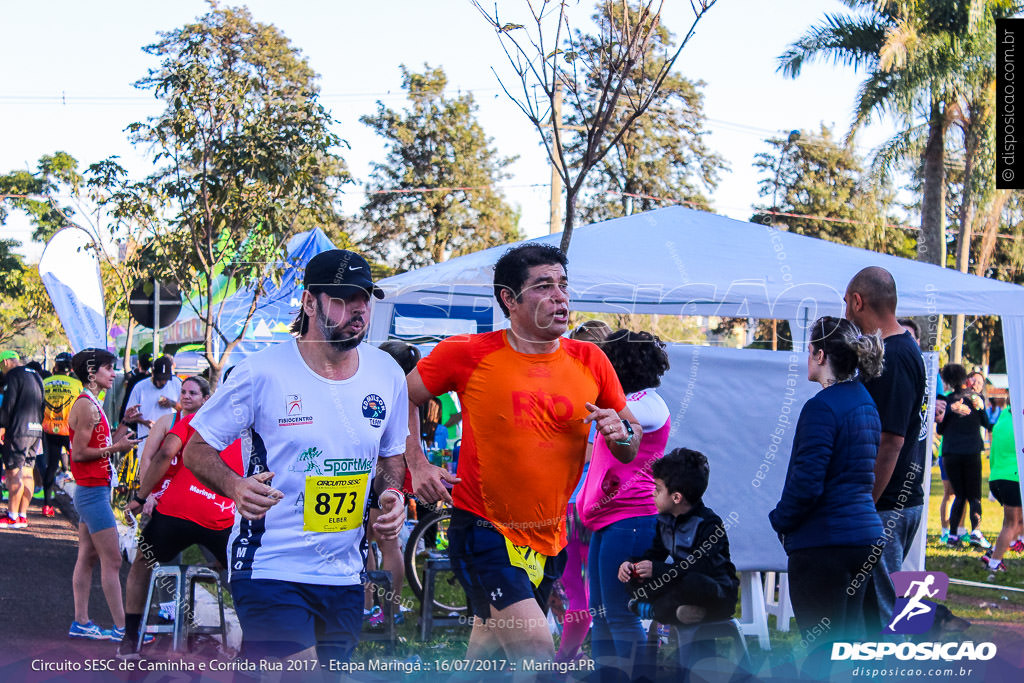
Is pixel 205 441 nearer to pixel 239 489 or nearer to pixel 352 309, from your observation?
pixel 239 489

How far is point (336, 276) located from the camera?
3.52m

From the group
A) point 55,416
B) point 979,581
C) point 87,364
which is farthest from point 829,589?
point 55,416

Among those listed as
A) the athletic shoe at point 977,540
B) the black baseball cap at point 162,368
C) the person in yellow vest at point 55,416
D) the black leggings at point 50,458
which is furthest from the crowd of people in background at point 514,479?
the black leggings at point 50,458

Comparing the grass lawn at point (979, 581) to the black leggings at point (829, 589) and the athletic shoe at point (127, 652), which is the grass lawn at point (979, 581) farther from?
the athletic shoe at point (127, 652)

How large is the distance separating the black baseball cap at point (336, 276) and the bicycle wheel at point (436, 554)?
3.99 m

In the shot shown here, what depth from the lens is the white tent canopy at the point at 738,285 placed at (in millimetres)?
6957

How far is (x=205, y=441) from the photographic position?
11.3ft

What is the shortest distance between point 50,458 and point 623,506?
35.3 ft

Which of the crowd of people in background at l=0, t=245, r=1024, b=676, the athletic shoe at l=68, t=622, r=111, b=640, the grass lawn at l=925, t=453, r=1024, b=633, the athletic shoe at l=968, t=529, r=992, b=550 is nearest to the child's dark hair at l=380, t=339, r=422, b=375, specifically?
the crowd of people in background at l=0, t=245, r=1024, b=676

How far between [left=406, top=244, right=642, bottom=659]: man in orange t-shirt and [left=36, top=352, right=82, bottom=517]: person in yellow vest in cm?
880

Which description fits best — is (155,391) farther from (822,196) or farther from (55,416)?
(822,196)

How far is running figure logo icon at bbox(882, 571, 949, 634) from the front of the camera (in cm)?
506

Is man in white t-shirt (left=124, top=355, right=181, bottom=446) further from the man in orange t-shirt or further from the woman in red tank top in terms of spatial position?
the man in orange t-shirt

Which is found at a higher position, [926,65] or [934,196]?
[926,65]
